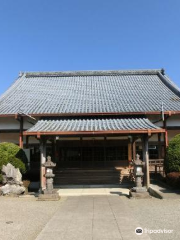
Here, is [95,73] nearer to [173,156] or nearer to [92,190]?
[92,190]

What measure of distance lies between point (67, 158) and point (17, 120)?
4185 mm

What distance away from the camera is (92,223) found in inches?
280

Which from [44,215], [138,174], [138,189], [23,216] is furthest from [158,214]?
[23,216]

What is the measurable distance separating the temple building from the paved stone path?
158 inches

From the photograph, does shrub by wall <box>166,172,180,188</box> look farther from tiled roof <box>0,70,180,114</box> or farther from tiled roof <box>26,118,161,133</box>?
tiled roof <box>0,70,180,114</box>

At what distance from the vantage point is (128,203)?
33.3ft

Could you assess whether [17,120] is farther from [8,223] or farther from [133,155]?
[8,223]

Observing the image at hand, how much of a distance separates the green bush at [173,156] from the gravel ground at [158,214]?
292cm

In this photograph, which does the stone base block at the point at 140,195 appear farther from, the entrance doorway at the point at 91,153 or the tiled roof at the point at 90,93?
the entrance doorway at the point at 91,153

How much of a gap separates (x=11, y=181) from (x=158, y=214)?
7111mm

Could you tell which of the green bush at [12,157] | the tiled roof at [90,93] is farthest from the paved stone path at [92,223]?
the tiled roof at [90,93]

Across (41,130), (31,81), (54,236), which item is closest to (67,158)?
(41,130)

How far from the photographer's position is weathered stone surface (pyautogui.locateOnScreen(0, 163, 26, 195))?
12.1 m

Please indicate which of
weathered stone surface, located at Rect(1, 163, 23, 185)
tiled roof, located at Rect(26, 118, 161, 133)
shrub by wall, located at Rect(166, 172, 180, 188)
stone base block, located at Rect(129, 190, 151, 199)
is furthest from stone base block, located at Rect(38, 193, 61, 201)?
shrub by wall, located at Rect(166, 172, 180, 188)
